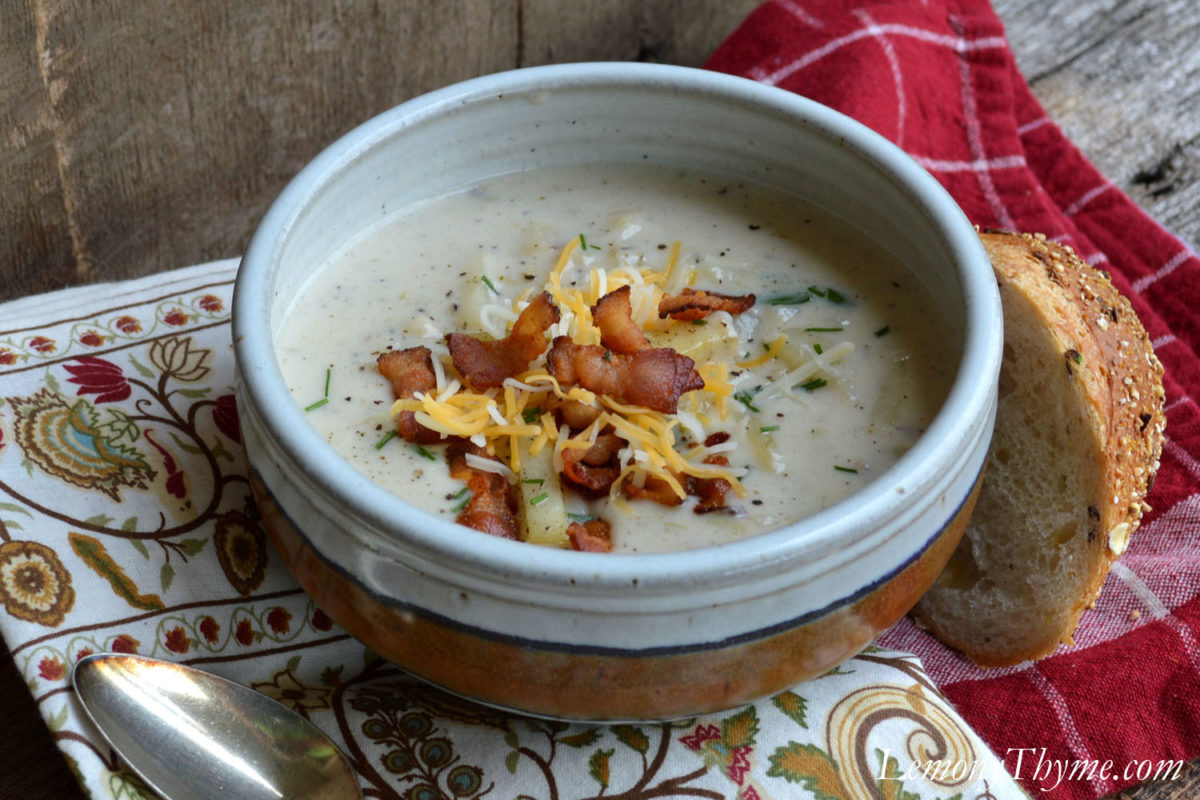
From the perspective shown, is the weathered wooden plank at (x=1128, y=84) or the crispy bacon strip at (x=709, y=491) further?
the weathered wooden plank at (x=1128, y=84)

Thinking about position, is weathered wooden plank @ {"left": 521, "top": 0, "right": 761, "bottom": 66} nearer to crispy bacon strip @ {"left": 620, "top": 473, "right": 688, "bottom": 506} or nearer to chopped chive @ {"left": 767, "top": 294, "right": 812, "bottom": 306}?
chopped chive @ {"left": 767, "top": 294, "right": 812, "bottom": 306}

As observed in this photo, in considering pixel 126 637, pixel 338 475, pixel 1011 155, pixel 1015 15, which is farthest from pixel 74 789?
pixel 1015 15

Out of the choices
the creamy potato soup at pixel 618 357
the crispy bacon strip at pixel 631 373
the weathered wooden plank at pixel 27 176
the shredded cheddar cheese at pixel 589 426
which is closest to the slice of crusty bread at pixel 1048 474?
the creamy potato soup at pixel 618 357

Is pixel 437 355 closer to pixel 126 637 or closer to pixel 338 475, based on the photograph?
pixel 338 475

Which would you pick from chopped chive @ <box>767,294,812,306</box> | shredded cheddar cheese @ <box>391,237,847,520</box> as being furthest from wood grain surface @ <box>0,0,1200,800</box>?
chopped chive @ <box>767,294,812,306</box>

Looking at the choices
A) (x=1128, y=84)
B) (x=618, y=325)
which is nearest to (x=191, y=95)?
(x=618, y=325)

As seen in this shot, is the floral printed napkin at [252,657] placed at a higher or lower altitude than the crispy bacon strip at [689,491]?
lower

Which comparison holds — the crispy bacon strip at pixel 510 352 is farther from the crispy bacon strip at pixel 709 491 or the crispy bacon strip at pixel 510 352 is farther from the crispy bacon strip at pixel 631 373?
the crispy bacon strip at pixel 709 491
